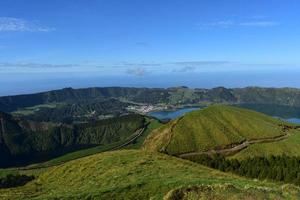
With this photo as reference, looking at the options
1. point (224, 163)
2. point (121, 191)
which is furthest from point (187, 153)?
point (121, 191)

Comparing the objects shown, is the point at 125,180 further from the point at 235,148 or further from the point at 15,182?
the point at 235,148

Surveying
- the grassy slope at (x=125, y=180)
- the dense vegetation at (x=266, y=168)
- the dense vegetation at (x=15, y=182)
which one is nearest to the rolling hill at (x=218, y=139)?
the dense vegetation at (x=266, y=168)

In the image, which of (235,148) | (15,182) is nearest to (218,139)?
(235,148)

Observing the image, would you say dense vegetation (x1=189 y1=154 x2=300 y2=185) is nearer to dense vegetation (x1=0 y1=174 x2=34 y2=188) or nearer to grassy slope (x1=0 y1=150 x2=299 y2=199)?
grassy slope (x1=0 y1=150 x2=299 y2=199)

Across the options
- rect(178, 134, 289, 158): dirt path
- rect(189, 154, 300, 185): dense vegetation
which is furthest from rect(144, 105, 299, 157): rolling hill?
rect(189, 154, 300, 185): dense vegetation

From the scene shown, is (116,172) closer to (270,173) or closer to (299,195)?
(299,195)

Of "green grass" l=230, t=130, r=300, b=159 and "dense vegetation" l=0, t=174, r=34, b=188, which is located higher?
"green grass" l=230, t=130, r=300, b=159
